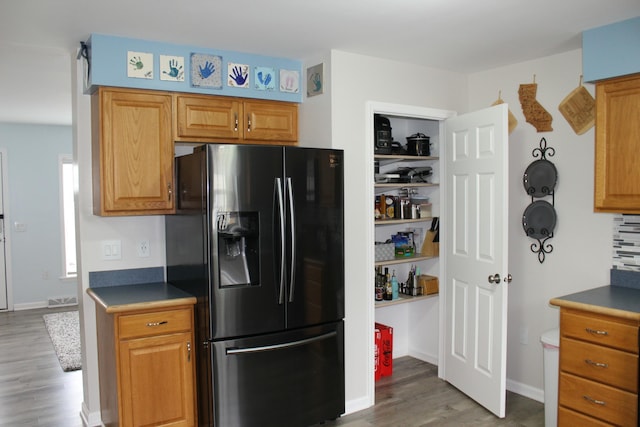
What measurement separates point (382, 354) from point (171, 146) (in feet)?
7.27

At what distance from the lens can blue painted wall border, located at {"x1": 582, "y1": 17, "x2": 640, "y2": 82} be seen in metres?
2.71

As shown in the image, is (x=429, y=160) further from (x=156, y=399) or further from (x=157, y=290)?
(x=156, y=399)

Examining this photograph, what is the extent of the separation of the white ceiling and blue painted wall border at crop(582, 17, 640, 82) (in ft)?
0.20

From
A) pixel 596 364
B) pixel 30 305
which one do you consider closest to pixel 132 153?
pixel 596 364

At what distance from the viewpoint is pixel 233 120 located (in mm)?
3357

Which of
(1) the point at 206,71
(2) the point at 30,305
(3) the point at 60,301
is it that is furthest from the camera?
(3) the point at 60,301

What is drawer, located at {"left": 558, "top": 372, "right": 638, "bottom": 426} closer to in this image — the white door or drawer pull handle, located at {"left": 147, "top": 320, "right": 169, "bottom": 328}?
the white door

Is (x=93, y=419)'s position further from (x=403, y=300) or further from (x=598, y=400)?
(x=598, y=400)

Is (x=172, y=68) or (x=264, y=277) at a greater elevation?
(x=172, y=68)

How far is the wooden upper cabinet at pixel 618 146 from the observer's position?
2.76 metres

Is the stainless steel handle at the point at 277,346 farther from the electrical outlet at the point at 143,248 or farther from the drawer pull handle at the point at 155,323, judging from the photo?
the electrical outlet at the point at 143,248

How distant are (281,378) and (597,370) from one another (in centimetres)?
166

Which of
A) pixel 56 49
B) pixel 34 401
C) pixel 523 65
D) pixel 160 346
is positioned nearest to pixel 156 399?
pixel 160 346

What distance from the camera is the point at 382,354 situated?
13.1ft
